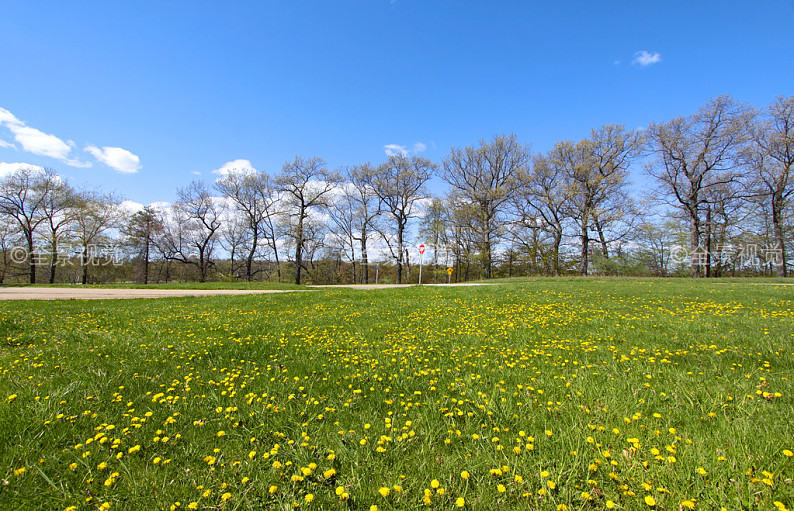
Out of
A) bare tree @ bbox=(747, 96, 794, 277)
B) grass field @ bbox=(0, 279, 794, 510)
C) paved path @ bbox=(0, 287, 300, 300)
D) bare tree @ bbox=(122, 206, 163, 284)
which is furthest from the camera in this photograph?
bare tree @ bbox=(122, 206, 163, 284)

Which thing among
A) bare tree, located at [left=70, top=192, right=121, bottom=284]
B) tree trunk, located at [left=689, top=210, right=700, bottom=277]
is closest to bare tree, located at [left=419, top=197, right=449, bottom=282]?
tree trunk, located at [left=689, top=210, right=700, bottom=277]

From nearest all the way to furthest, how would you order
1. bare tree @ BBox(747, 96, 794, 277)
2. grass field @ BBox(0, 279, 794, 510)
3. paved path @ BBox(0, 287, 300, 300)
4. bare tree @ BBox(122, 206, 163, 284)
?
grass field @ BBox(0, 279, 794, 510) < paved path @ BBox(0, 287, 300, 300) < bare tree @ BBox(747, 96, 794, 277) < bare tree @ BBox(122, 206, 163, 284)

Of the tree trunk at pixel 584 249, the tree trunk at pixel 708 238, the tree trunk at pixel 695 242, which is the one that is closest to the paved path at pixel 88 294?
the tree trunk at pixel 584 249

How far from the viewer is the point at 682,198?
87.7ft

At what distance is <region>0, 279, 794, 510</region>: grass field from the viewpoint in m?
1.85

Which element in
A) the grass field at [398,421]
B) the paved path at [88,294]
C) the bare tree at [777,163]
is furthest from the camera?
the bare tree at [777,163]

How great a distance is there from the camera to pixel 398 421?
2.71 meters

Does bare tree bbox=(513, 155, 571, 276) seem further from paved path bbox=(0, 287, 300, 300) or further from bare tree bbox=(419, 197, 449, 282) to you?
paved path bbox=(0, 287, 300, 300)

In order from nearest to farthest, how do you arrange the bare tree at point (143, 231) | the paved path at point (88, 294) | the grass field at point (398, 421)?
the grass field at point (398, 421) → the paved path at point (88, 294) → the bare tree at point (143, 231)

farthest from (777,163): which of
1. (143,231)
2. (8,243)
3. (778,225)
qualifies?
(8,243)

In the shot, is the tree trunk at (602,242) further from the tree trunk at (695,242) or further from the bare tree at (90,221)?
the bare tree at (90,221)

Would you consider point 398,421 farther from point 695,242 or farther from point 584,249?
point 695,242

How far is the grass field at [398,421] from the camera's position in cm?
185

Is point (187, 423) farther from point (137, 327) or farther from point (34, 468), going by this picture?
point (137, 327)
